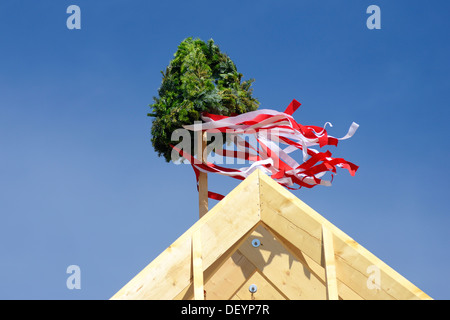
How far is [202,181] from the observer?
24.7 feet

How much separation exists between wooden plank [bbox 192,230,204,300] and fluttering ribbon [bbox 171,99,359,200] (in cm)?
247

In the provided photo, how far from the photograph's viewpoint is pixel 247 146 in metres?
7.74

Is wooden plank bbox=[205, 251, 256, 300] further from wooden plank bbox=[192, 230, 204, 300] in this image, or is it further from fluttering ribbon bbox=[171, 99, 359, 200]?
wooden plank bbox=[192, 230, 204, 300]

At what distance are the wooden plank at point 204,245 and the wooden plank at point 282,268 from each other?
2.16 m

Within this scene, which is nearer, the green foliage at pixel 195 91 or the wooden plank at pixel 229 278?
the green foliage at pixel 195 91

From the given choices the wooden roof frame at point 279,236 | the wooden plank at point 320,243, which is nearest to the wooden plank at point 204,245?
the wooden roof frame at point 279,236

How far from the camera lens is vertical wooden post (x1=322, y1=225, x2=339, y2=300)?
15.8 feet

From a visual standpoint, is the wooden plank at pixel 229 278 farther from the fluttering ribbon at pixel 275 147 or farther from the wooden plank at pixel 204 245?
the wooden plank at pixel 204 245

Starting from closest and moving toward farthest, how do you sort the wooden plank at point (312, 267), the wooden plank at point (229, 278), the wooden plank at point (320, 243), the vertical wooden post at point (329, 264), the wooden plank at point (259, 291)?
1. the wooden plank at point (320, 243)
2. the vertical wooden post at point (329, 264)
3. the wooden plank at point (312, 267)
4. the wooden plank at point (229, 278)
5. the wooden plank at point (259, 291)

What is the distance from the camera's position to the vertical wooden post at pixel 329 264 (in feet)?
15.8

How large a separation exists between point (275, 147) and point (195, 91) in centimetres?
140

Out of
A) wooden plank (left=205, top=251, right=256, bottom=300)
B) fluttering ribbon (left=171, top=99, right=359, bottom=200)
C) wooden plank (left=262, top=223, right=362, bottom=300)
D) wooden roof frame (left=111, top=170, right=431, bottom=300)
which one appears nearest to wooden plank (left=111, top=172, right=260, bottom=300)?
wooden roof frame (left=111, top=170, right=431, bottom=300)

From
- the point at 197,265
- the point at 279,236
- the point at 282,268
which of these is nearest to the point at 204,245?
the point at 197,265
